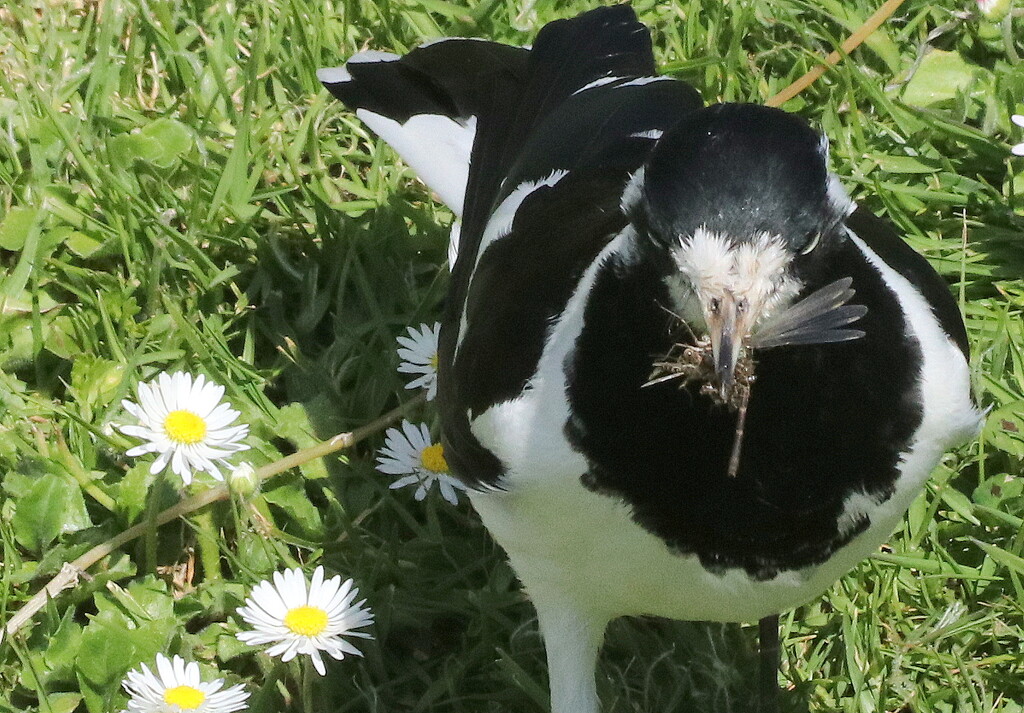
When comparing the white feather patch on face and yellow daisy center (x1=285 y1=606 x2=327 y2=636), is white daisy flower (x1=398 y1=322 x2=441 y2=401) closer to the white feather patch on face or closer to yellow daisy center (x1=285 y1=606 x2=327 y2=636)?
yellow daisy center (x1=285 y1=606 x2=327 y2=636)

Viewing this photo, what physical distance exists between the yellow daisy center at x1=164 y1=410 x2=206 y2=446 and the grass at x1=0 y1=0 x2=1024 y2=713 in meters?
0.12

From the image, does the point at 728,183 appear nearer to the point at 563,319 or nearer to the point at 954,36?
the point at 563,319

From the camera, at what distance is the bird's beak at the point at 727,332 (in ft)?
5.91

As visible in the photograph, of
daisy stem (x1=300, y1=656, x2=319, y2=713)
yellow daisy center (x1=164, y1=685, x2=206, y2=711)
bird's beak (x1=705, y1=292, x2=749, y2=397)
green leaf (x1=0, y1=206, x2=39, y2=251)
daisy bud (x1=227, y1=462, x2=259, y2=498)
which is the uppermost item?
green leaf (x1=0, y1=206, x2=39, y2=251)

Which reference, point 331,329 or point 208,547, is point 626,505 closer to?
point 208,547

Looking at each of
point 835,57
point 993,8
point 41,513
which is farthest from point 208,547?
point 993,8

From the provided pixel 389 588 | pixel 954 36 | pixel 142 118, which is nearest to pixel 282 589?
pixel 389 588

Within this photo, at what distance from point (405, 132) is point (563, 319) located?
4.07 ft

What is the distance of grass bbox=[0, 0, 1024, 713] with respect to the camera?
2.84 meters

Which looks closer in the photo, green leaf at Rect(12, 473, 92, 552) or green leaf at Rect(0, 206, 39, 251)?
green leaf at Rect(12, 473, 92, 552)

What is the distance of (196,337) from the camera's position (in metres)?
3.21

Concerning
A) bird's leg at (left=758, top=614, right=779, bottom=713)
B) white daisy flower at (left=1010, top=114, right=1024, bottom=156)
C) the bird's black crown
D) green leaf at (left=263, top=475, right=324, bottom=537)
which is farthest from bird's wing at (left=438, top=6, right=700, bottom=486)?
white daisy flower at (left=1010, top=114, right=1024, bottom=156)

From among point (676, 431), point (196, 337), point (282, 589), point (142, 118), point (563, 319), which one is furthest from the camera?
point (142, 118)

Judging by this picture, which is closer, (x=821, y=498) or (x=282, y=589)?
(x=821, y=498)
